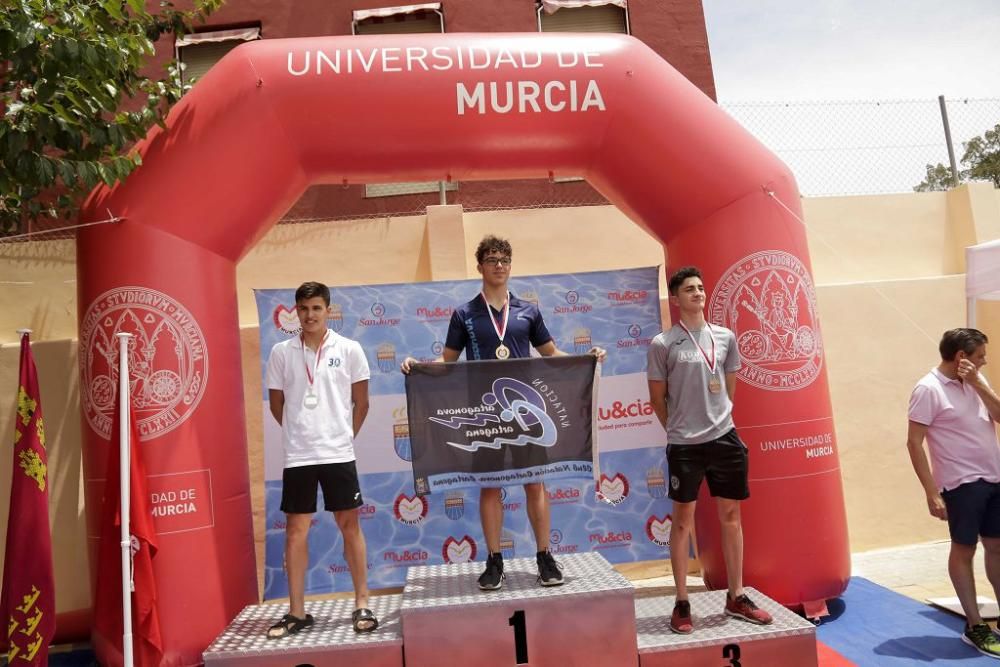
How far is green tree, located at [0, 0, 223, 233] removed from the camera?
4238 millimetres

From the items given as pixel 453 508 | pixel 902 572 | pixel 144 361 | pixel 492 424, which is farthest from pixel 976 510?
pixel 144 361

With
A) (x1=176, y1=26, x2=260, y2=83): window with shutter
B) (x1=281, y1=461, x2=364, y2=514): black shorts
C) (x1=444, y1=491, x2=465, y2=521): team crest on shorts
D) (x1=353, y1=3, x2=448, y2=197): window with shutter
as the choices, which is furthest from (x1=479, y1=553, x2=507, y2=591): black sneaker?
(x1=176, y1=26, x2=260, y2=83): window with shutter

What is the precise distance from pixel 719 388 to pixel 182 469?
3017mm

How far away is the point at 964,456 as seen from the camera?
4312mm

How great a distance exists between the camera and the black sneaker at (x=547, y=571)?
4180mm

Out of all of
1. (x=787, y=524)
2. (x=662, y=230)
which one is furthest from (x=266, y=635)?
(x=662, y=230)

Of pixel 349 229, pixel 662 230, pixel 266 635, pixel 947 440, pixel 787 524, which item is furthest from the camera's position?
pixel 349 229

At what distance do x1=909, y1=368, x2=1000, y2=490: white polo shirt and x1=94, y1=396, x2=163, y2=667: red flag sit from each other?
4296 mm

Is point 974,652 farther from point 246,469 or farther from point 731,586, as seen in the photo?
point 246,469

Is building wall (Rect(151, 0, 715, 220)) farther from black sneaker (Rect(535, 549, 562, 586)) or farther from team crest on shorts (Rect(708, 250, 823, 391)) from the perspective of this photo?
black sneaker (Rect(535, 549, 562, 586))

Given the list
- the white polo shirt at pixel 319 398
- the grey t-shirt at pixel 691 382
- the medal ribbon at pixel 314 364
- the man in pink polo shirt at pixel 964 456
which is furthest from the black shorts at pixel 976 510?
the medal ribbon at pixel 314 364

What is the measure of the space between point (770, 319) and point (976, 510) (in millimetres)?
1533

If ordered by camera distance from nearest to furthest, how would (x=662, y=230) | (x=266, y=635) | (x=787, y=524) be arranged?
1. (x=266, y=635)
2. (x=787, y=524)
3. (x=662, y=230)

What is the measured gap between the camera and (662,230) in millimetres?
5336
